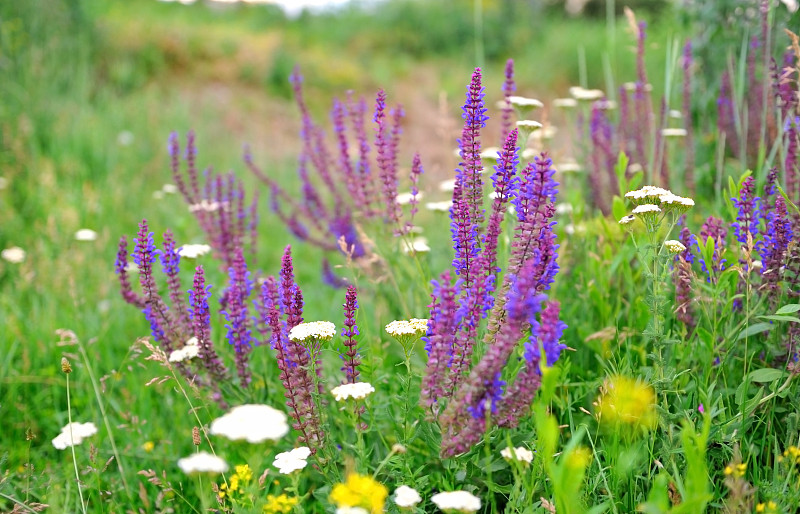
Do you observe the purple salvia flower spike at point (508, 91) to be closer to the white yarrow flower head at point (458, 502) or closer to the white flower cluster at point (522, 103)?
the white flower cluster at point (522, 103)

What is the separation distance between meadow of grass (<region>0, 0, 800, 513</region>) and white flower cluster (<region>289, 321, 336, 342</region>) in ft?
0.57

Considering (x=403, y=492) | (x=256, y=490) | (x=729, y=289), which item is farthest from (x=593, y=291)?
(x=256, y=490)

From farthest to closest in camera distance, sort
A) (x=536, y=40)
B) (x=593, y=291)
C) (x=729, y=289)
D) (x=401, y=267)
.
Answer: (x=536, y=40) < (x=401, y=267) < (x=593, y=291) < (x=729, y=289)

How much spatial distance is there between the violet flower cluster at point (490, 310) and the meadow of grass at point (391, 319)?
27 millimetres

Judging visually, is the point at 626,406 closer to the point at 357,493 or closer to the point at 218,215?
the point at 357,493

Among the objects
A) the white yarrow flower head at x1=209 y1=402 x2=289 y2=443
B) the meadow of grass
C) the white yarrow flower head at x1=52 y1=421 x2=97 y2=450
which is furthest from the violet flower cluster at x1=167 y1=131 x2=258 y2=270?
the white yarrow flower head at x1=209 y1=402 x2=289 y2=443

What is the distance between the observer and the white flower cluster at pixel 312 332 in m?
1.55

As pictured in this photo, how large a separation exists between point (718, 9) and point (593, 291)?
235cm

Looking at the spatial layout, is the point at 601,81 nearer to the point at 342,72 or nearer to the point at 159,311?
the point at 342,72

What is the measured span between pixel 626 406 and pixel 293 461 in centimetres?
82

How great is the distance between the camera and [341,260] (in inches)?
156

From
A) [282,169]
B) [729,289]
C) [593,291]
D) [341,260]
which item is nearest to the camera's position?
[729,289]

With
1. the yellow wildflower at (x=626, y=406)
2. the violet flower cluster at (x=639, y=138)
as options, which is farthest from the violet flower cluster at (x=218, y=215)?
the violet flower cluster at (x=639, y=138)

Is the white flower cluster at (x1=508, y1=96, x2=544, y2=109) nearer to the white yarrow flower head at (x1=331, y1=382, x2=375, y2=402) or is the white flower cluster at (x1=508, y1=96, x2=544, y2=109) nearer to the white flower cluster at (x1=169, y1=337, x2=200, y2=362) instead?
the white yarrow flower head at (x1=331, y1=382, x2=375, y2=402)
